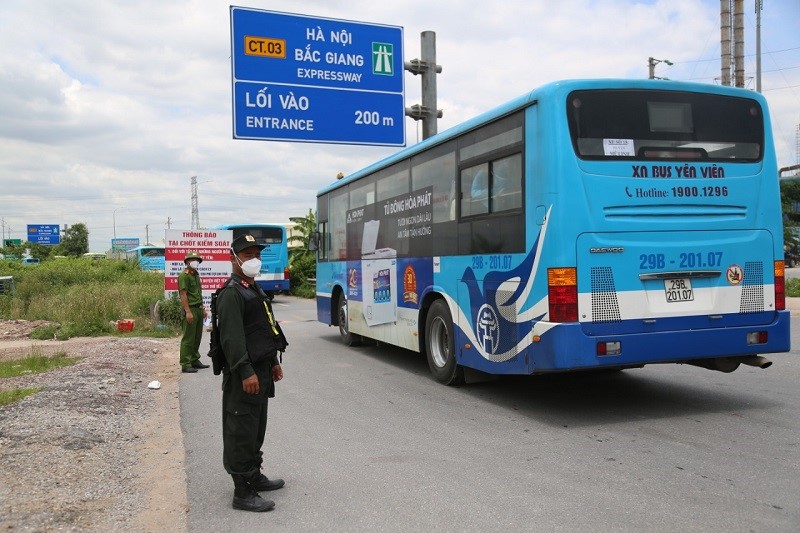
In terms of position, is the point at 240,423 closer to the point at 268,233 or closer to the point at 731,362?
the point at 731,362

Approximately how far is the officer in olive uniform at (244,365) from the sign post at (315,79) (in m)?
9.43

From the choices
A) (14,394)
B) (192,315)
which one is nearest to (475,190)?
(192,315)

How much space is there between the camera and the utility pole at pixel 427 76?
14055mm

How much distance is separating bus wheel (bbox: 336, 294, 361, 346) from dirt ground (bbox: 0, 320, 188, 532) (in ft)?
12.4

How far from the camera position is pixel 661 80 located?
291 inches

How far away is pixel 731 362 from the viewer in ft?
25.4

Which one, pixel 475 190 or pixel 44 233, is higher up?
pixel 44 233

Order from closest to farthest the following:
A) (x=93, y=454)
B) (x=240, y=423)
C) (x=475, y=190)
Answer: (x=240, y=423)
(x=93, y=454)
(x=475, y=190)

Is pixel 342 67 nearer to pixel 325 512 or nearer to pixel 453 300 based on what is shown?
pixel 453 300

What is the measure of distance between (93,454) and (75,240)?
91966mm

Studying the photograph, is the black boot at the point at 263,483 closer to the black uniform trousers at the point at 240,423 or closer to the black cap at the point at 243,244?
the black uniform trousers at the point at 240,423

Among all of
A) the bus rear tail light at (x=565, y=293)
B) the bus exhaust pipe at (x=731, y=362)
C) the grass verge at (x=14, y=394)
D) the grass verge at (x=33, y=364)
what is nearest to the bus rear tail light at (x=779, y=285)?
the bus exhaust pipe at (x=731, y=362)

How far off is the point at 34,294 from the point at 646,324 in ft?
73.1

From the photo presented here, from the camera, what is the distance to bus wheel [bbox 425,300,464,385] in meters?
9.12
